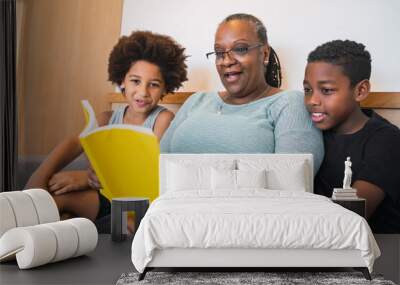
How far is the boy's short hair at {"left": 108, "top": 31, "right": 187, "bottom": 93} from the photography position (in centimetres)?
655

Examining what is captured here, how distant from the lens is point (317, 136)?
20.9ft

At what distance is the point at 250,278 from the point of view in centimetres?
437

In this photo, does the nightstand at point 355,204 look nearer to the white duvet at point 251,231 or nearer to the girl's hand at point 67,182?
the white duvet at point 251,231

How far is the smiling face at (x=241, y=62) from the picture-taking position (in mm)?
6414

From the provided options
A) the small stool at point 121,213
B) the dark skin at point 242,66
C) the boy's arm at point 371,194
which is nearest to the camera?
the small stool at point 121,213

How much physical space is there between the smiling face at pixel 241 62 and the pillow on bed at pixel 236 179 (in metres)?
0.97

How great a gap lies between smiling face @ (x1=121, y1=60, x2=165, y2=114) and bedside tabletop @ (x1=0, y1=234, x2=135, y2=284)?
1.68 metres

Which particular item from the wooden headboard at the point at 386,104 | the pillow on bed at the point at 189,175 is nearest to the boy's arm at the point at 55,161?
the pillow on bed at the point at 189,175

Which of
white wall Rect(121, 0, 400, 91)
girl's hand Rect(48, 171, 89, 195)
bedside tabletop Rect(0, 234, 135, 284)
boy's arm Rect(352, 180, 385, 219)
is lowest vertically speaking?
bedside tabletop Rect(0, 234, 135, 284)

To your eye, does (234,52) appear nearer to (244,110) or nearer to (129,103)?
(244,110)

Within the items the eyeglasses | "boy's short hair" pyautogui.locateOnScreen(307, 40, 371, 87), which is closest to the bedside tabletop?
the eyeglasses

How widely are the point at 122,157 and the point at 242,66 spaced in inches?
59.7

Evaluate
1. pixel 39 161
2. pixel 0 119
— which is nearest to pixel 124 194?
pixel 39 161

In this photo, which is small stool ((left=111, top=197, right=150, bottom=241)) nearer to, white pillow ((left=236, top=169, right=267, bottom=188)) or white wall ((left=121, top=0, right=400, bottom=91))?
white pillow ((left=236, top=169, right=267, bottom=188))
